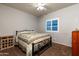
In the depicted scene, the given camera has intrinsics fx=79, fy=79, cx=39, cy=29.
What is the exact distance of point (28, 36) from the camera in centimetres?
164

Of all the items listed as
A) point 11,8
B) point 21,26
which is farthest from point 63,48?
point 11,8

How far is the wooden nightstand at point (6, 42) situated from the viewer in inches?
55.7

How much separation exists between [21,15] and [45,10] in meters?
0.46

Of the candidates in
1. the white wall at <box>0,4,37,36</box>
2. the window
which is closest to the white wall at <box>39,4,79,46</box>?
the window

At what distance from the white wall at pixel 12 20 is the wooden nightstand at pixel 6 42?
0.08 m

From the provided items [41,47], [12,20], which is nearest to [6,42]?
[12,20]

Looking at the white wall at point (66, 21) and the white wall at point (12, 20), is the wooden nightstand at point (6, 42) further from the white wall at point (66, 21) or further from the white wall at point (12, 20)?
the white wall at point (66, 21)

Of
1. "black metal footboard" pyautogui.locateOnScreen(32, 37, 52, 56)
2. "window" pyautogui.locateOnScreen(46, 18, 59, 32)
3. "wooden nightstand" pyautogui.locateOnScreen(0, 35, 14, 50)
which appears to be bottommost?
"black metal footboard" pyautogui.locateOnScreen(32, 37, 52, 56)

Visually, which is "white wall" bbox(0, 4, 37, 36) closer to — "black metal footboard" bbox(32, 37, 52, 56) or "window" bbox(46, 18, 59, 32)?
"window" bbox(46, 18, 59, 32)

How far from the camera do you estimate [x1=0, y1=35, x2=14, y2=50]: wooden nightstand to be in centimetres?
141

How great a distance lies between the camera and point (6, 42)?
145 centimetres

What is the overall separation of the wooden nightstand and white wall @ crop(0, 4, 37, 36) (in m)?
0.08

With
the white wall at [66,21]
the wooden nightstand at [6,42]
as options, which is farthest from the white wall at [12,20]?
the white wall at [66,21]

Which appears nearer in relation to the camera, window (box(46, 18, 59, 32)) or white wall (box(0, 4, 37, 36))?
white wall (box(0, 4, 37, 36))
